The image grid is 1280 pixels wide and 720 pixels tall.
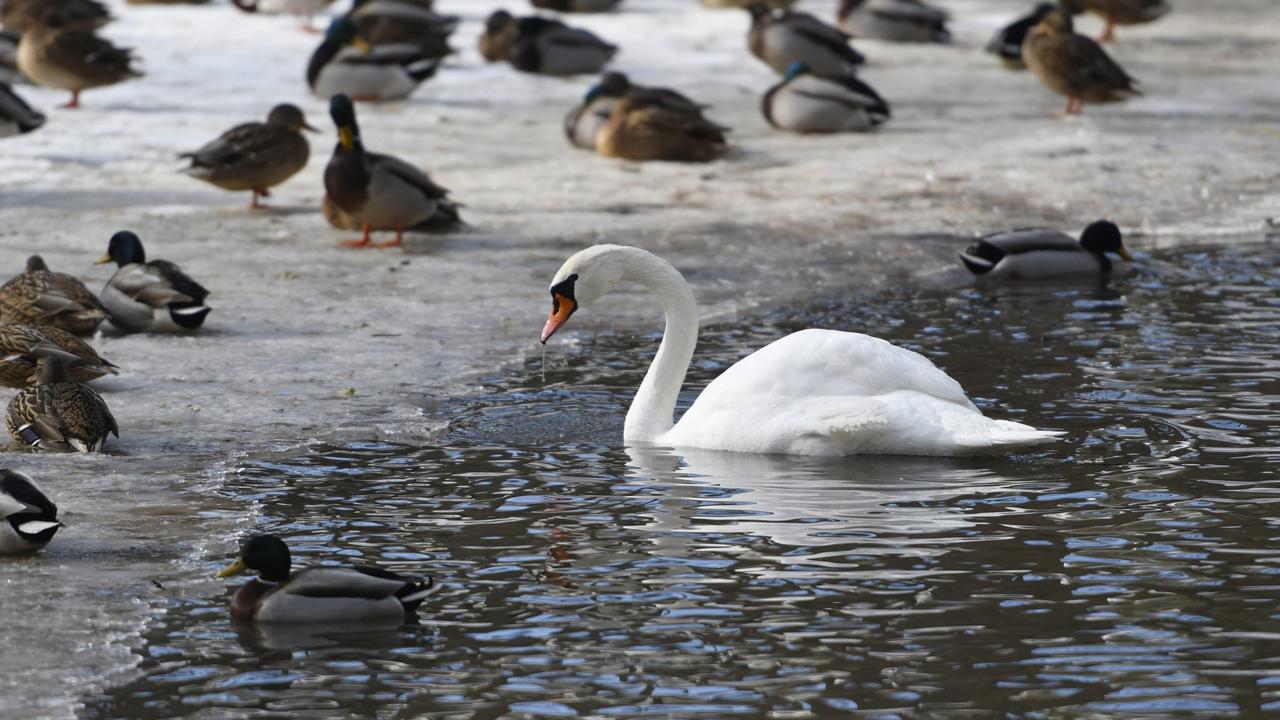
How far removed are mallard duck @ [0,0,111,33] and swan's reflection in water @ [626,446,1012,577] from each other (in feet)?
53.0

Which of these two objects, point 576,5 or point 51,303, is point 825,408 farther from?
point 576,5

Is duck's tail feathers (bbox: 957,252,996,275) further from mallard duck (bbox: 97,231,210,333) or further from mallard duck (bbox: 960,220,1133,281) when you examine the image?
mallard duck (bbox: 97,231,210,333)

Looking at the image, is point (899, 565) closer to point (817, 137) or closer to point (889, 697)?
point (889, 697)

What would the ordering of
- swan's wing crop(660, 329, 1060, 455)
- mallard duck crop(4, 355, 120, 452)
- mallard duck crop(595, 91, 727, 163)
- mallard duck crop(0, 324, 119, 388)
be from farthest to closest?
mallard duck crop(595, 91, 727, 163)
mallard duck crop(0, 324, 119, 388)
swan's wing crop(660, 329, 1060, 455)
mallard duck crop(4, 355, 120, 452)

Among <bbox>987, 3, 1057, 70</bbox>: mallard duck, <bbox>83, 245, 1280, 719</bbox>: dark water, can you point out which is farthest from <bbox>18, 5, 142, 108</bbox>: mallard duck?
Result: <bbox>83, 245, 1280, 719</bbox>: dark water

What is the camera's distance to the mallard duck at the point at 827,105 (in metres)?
19.7

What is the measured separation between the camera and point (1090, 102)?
69.1 feet

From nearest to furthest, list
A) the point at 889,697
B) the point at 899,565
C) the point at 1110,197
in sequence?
the point at 889,697 → the point at 899,565 → the point at 1110,197

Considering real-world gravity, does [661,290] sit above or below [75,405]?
above

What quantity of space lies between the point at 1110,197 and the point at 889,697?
11.6 metres

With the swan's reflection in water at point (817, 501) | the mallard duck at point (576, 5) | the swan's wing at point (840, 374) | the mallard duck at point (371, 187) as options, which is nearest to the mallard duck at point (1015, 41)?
the mallard duck at point (576, 5)

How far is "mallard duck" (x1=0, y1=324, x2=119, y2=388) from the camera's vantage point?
32.8 ft

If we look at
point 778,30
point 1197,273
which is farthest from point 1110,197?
point 778,30

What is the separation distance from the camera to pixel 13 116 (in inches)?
657
